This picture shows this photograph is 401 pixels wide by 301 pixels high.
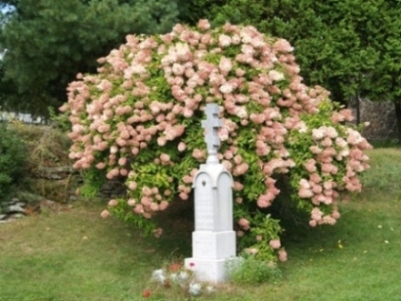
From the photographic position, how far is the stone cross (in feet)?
24.6

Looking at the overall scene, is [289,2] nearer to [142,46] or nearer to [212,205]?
[142,46]

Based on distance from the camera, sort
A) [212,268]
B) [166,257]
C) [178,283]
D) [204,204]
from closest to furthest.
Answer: [178,283], [212,268], [204,204], [166,257]

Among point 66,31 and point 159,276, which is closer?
point 159,276

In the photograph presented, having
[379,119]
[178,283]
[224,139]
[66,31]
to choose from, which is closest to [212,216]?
[178,283]

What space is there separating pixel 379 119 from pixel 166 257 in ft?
38.1

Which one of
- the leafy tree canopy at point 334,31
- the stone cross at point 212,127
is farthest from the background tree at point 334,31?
the stone cross at point 212,127

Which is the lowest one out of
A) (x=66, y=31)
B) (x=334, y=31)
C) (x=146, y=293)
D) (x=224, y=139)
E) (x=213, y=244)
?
(x=146, y=293)

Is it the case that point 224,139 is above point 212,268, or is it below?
above

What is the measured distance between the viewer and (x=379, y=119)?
741 inches

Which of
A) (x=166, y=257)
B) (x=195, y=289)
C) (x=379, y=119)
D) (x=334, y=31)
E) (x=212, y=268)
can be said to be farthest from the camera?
(x=379, y=119)

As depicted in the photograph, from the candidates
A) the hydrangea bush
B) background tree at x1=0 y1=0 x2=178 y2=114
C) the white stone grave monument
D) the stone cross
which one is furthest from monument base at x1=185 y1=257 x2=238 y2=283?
background tree at x1=0 y1=0 x2=178 y2=114

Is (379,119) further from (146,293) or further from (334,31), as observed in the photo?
(146,293)

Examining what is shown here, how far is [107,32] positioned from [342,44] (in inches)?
161

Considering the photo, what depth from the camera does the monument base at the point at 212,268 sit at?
7.29 metres
